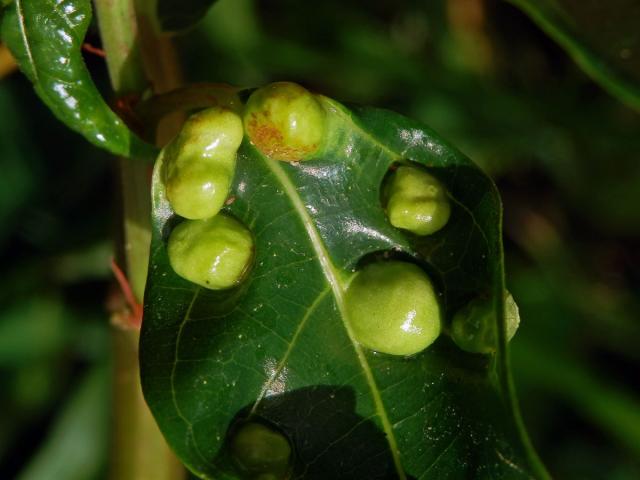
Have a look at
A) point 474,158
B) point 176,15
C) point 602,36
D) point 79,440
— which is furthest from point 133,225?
point 474,158

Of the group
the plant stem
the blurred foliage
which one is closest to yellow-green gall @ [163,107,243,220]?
the plant stem

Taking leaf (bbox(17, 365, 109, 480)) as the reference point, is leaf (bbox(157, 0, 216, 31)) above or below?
above

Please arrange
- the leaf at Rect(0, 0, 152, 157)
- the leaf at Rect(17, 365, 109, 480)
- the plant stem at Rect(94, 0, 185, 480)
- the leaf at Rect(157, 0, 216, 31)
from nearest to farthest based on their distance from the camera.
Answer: the leaf at Rect(0, 0, 152, 157), the plant stem at Rect(94, 0, 185, 480), the leaf at Rect(157, 0, 216, 31), the leaf at Rect(17, 365, 109, 480)

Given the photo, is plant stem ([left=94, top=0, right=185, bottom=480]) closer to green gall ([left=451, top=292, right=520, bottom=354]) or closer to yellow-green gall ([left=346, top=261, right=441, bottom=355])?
yellow-green gall ([left=346, top=261, right=441, bottom=355])

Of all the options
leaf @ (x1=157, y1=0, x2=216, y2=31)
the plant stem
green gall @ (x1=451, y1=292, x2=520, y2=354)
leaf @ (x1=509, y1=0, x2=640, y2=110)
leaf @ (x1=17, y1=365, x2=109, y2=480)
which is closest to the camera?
green gall @ (x1=451, y1=292, x2=520, y2=354)

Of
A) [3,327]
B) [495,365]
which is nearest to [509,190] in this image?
[3,327]

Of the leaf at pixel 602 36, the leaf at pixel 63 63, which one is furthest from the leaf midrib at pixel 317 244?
the leaf at pixel 602 36

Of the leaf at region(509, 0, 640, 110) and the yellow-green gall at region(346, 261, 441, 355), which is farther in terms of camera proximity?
the leaf at region(509, 0, 640, 110)
